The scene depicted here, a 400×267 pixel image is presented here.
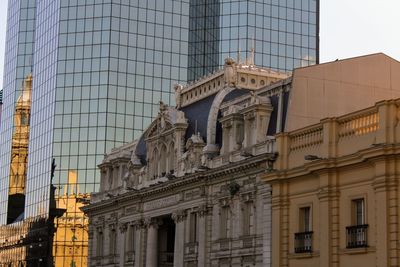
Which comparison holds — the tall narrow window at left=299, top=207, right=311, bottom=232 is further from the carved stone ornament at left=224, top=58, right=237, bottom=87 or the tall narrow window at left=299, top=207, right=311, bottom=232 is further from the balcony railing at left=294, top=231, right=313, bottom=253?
the carved stone ornament at left=224, top=58, right=237, bottom=87

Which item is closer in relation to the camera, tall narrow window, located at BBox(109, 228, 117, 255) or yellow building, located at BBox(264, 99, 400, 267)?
yellow building, located at BBox(264, 99, 400, 267)

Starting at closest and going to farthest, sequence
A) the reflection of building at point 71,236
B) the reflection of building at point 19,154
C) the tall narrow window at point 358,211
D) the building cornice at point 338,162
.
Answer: the building cornice at point 338,162 < the tall narrow window at point 358,211 < the reflection of building at point 71,236 < the reflection of building at point 19,154

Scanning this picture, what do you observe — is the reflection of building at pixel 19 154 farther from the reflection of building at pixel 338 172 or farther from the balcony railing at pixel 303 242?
the balcony railing at pixel 303 242

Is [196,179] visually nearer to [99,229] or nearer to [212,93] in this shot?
[212,93]

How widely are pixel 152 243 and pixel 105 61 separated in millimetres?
50298

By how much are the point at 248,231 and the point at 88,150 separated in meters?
58.4

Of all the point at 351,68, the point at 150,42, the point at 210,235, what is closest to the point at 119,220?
the point at 210,235

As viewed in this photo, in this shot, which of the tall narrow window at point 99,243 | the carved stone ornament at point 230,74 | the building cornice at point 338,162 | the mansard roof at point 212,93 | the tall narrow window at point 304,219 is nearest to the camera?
the building cornice at point 338,162

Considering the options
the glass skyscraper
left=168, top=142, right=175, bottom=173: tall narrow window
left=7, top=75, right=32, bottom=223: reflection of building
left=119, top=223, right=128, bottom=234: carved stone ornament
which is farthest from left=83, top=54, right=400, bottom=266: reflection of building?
left=7, top=75, right=32, bottom=223: reflection of building

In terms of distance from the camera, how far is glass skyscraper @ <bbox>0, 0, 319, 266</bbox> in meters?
105

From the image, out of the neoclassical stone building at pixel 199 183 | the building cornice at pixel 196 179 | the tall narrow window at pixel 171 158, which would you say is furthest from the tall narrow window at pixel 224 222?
the tall narrow window at pixel 171 158

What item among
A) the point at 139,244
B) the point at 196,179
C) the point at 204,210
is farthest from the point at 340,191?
the point at 139,244

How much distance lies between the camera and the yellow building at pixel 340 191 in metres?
37.0

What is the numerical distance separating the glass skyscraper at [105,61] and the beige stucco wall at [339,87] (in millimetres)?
57652
